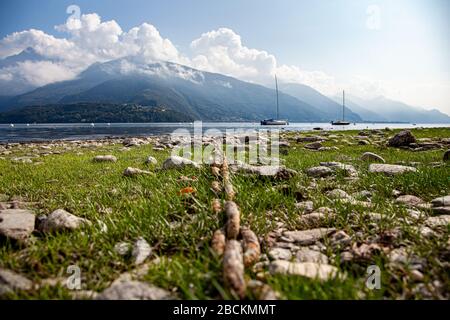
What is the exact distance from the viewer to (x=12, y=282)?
6.86 feet

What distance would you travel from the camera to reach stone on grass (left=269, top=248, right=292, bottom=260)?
2512 mm

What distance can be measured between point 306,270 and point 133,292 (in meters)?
1.26

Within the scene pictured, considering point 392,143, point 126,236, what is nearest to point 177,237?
point 126,236

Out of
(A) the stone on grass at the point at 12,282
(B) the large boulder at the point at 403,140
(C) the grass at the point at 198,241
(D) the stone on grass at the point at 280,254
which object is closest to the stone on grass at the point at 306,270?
(C) the grass at the point at 198,241

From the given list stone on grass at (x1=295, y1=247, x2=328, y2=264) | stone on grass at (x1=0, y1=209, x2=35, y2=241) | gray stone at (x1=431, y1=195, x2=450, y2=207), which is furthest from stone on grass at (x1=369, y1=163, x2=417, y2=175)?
stone on grass at (x1=0, y1=209, x2=35, y2=241)

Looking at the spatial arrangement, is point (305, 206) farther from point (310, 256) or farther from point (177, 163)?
point (177, 163)

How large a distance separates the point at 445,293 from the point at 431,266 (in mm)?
313

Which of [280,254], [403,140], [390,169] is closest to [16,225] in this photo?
[280,254]

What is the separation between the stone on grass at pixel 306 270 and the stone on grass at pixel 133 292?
821 millimetres

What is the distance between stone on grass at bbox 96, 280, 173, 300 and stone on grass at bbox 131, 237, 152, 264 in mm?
462

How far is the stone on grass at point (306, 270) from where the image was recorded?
6.66ft

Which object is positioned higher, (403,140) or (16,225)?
(403,140)

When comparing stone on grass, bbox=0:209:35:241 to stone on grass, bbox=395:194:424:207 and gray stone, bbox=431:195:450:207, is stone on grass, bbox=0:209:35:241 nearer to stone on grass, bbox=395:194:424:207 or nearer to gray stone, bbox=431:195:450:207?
stone on grass, bbox=395:194:424:207
